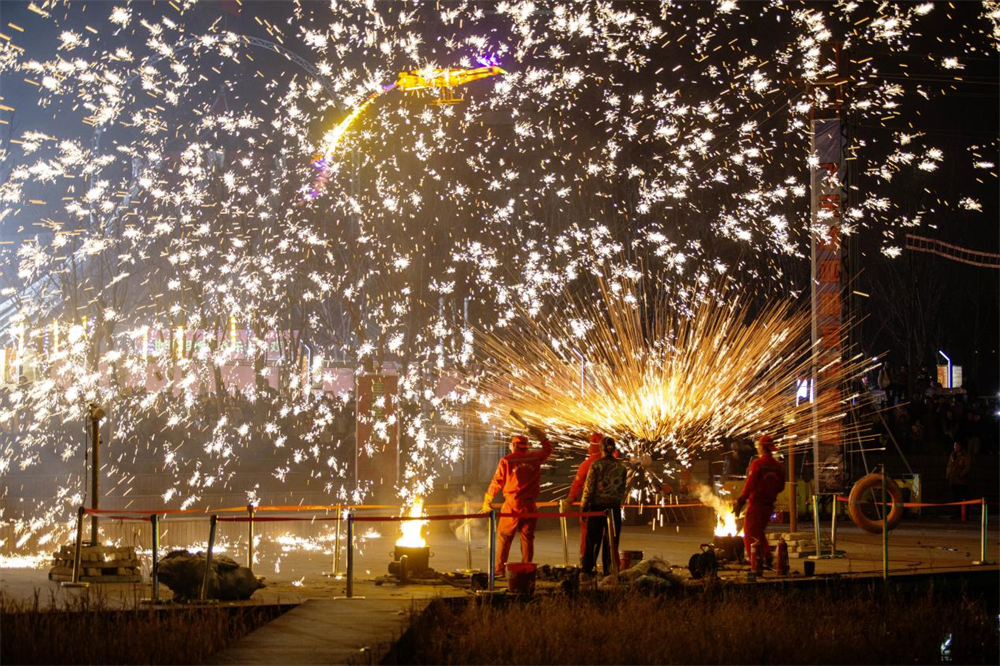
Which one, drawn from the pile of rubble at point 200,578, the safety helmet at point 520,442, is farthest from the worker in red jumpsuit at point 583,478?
the pile of rubble at point 200,578

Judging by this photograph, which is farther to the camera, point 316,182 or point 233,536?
point 316,182

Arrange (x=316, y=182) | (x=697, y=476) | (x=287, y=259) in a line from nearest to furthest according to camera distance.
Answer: (x=697, y=476)
(x=316, y=182)
(x=287, y=259)

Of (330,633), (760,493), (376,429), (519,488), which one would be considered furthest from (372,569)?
(376,429)

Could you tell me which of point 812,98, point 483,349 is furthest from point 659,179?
point 812,98

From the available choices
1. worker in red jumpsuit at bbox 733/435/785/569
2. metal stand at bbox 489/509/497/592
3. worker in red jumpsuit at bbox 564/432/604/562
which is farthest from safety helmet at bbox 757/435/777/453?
metal stand at bbox 489/509/497/592

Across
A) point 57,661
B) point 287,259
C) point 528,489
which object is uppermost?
point 287,259

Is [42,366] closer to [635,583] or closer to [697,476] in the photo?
[697,476]

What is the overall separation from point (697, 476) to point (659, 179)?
14636 mm

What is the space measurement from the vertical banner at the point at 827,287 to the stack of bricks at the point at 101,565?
1215 cm

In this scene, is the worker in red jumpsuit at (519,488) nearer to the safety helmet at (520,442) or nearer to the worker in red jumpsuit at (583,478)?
the safety helmet at (520,442)

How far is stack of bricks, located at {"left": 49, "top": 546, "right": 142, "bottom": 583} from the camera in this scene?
1350cm

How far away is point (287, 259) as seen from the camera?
3959 cm

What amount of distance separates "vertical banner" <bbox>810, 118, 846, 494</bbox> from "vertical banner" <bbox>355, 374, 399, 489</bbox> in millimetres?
7495

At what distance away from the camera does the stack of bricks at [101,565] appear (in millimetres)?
13500
